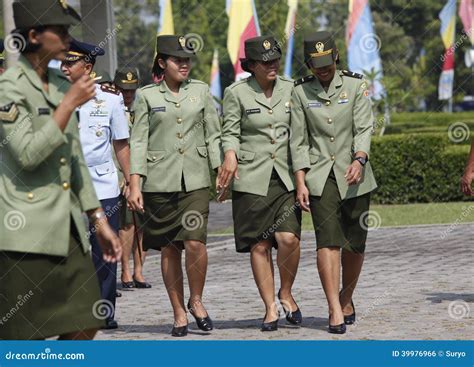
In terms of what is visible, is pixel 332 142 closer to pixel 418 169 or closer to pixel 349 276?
pixel 349 276

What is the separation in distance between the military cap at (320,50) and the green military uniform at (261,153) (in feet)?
1.05

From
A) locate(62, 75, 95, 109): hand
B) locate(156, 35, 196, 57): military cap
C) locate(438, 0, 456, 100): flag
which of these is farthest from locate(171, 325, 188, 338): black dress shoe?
locate(438, 0, 456, 100): flag

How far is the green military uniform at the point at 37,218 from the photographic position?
5.66m

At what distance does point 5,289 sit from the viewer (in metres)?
5.77

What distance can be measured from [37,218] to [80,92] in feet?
2.03

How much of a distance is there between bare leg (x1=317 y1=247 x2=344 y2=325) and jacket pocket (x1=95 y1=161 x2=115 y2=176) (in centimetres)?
165

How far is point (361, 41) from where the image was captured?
36625mm

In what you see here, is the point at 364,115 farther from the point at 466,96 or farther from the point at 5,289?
the point at 466,96

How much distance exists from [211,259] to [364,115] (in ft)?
19.4

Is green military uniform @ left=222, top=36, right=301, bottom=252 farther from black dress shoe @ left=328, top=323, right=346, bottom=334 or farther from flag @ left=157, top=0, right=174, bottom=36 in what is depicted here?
flag @ left=157, top=0, right=174, bottom=36

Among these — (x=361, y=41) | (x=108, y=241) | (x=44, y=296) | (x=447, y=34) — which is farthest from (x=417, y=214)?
(x=447, y=34)

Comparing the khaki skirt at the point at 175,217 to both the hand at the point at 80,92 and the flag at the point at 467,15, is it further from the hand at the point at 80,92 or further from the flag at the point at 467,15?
the flag at the point at 467,15

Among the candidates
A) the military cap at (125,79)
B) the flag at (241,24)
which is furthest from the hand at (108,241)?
the flag at (241,24)
